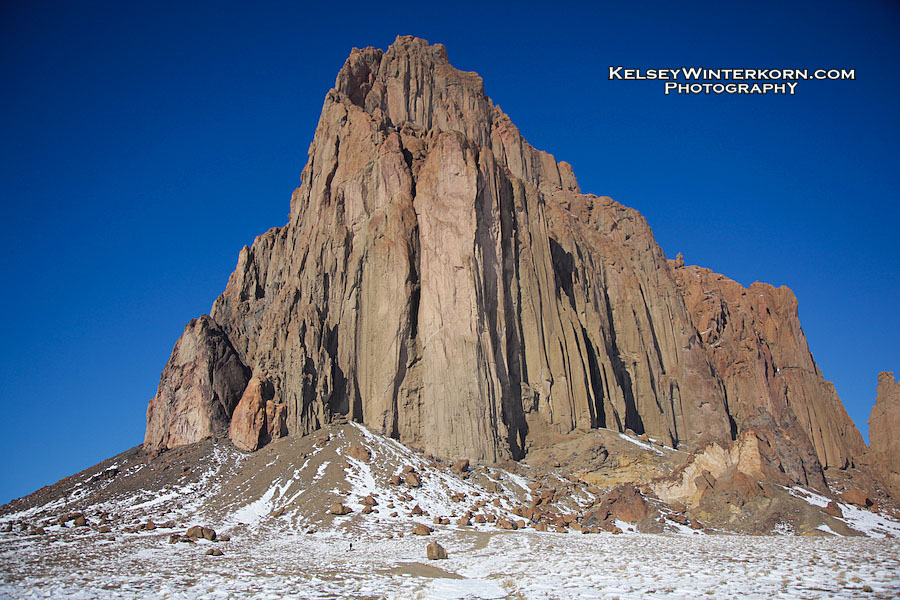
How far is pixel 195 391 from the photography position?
60656 mm

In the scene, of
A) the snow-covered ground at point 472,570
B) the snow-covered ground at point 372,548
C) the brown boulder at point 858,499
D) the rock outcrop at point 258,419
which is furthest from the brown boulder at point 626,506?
the rock outcrop at point 258,419

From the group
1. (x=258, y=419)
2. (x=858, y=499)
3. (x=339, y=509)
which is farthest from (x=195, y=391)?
(x=858, y=499)

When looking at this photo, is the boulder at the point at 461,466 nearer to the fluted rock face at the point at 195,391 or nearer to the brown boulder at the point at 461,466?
the brown boulder at the point at 461,466

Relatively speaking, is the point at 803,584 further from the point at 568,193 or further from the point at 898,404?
the point at 568,193

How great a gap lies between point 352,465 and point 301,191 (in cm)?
4024

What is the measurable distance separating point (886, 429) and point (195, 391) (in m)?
75.8

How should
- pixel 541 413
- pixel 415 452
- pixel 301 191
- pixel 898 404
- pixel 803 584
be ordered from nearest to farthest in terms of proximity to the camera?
pixel 803 584 < pixel 415 452 < pixel 541 413 < pixel 898 404 < pixel 301 191

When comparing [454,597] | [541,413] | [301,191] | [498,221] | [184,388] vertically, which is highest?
[301,191]

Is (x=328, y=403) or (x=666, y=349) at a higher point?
(x=666, y=349)

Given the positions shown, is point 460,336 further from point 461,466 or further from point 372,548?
point 372,548

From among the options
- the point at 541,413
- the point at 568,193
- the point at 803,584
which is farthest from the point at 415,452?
the point at 568,193

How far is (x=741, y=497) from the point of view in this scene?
40125 mm

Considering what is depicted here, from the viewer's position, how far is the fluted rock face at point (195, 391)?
59.8 metres

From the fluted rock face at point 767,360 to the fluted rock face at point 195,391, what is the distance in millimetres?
60328
